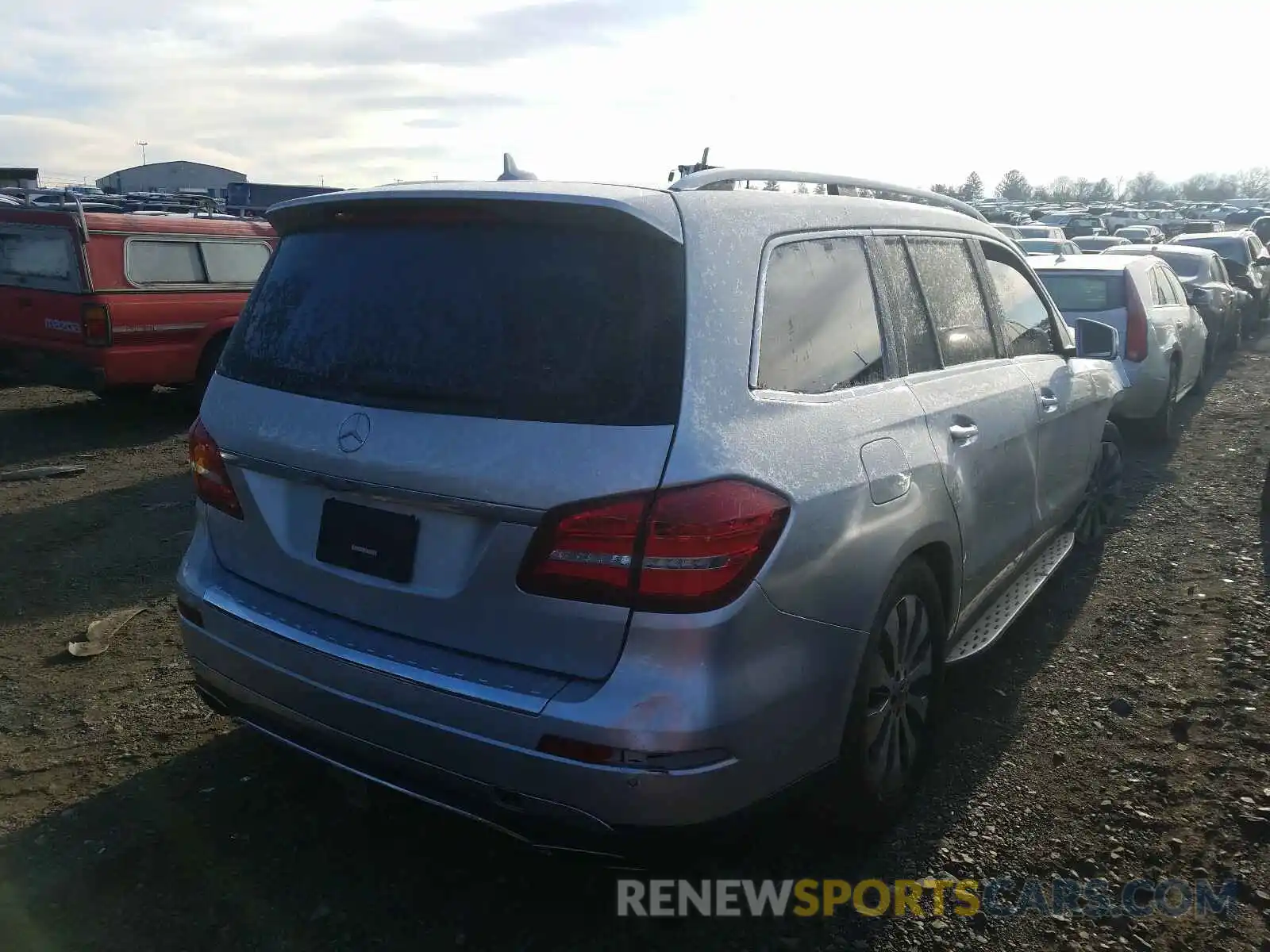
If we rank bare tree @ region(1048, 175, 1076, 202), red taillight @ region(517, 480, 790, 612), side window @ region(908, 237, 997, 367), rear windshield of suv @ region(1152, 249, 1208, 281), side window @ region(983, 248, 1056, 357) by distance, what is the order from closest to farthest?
red taillight @ region(517, 480, 790, 612) < side window @ region(908, 237, 997, 367) < side window @ region(983, 248, 1056, 357) < rear windshield of suv @ region(1152, 249, 1208, 281) < bare tree @ region(1048, 175, 1076, 202)

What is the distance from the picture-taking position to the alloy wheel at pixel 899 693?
2.85 metres

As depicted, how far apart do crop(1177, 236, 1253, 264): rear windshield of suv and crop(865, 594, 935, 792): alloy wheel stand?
16472 millimetres

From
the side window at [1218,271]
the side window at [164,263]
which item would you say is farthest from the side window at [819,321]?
the side window at [1218,271]

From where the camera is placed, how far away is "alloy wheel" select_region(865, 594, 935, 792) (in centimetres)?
285

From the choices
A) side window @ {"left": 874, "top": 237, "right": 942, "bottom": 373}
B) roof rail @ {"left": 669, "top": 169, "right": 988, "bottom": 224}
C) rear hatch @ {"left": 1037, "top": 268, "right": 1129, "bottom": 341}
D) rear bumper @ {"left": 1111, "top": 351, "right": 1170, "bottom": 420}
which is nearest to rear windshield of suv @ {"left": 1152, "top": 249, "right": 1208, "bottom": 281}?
rear bumper @ {"left": 1111, "top": 351, "right": 1170, "bottom": 420}

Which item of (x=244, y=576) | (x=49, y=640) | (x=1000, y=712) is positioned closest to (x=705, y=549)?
(x=244, y=576)

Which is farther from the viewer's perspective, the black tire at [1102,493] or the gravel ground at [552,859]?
the black tire at [1102,493]

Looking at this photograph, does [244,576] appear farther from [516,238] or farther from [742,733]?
[742,733]

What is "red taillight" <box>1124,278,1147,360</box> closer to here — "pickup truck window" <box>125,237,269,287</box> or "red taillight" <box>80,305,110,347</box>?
"pickup truck window" <box>125,237,269,287</box>

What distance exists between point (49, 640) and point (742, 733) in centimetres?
355

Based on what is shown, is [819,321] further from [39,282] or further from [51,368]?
[39,282]

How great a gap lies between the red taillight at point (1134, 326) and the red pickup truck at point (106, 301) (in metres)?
7.66

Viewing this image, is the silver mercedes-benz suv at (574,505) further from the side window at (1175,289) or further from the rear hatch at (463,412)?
the side window at (1175,289)

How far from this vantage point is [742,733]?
2.30m
